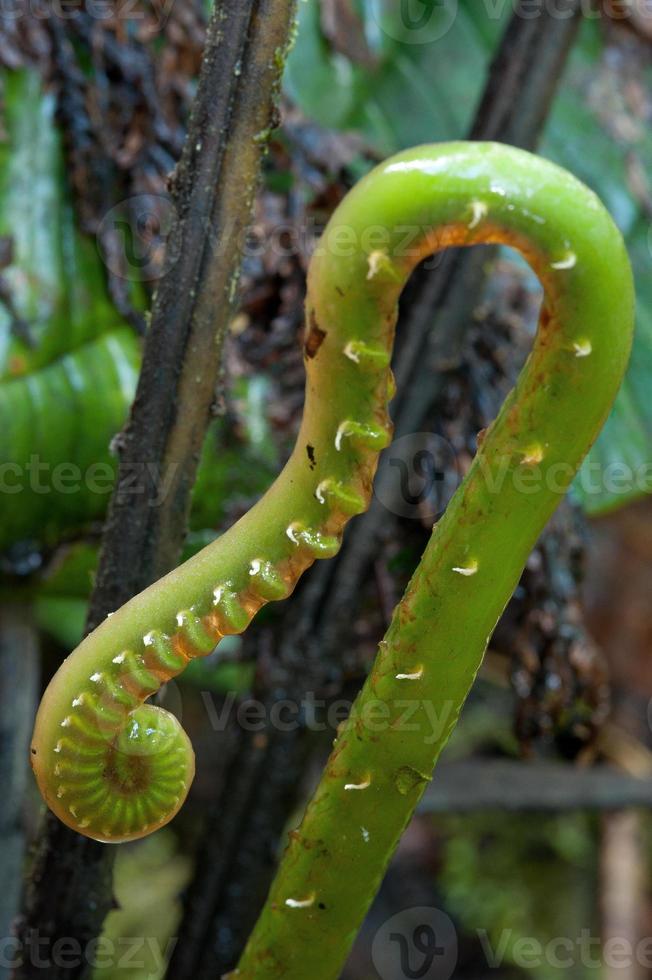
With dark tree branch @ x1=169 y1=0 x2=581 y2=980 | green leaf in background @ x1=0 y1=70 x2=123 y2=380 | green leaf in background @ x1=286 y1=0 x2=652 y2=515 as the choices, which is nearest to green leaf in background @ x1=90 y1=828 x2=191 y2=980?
dark tree branch @ x1=169 y1=0 x2=581 y2=980

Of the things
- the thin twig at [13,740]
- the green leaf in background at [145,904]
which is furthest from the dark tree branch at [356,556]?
the green leaf in background at [145,904]

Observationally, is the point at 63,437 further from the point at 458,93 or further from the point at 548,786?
the point at 548,786

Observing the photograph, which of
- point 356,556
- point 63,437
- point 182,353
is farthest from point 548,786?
point 182,353

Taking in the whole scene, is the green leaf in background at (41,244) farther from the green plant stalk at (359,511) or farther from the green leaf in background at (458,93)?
the green plant stalk at (359,511)

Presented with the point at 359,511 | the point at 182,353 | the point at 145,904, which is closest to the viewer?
the point at 359,511

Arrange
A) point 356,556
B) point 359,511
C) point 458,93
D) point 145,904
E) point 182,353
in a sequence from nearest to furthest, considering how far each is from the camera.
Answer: point 359,511 < point 182,353 < point 356,556 < point 458,93 < point 145,904
